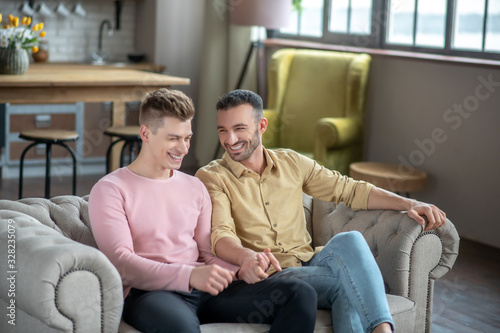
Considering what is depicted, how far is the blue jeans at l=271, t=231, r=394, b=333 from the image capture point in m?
2.12

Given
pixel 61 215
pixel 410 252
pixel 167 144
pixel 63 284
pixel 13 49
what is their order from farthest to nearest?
pixel 13 49, pixel 410 252, pixel 61 215, pixel 167 144, pixel 63 284

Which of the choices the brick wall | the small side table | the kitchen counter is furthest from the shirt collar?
the brick wall

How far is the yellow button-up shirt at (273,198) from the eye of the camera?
94.5 inches

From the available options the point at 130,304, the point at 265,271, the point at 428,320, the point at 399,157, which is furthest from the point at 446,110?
the point at 130,304

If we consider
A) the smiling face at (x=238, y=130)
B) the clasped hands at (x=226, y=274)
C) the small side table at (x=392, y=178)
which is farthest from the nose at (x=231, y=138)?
the small side table at (x=392, y=178)

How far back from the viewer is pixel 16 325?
6.63ft

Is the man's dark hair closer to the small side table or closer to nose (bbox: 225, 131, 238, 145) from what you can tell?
nose (bbox: 225, 131, 238, 145)

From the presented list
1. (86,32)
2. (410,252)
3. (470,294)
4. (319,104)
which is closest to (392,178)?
(470,294)

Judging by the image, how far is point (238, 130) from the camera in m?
Answer: 2.41

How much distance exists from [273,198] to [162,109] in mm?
525

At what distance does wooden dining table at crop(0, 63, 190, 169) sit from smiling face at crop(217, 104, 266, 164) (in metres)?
2.19

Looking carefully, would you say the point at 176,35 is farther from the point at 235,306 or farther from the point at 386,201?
the point at 235,306

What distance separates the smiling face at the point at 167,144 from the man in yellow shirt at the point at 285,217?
0.71 ft

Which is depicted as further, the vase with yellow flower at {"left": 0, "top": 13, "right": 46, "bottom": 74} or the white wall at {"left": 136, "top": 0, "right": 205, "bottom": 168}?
the white wall at {"left": 136, "top": 0, "right": 205, "bottom": 168}
